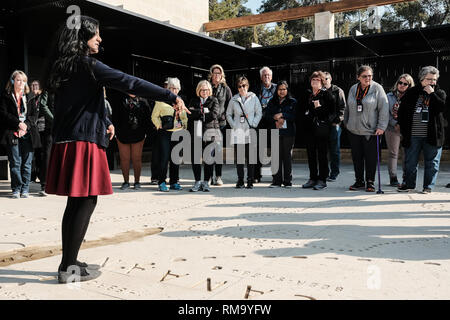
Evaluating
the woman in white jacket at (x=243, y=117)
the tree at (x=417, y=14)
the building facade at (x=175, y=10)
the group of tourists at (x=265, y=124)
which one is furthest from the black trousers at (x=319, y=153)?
the tree at (x=417, y=14)

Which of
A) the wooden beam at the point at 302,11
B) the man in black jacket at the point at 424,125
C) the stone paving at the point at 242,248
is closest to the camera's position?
the stone paving at the point at 242,248

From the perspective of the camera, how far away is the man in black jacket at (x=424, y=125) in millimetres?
6219

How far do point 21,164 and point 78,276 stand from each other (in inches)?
172

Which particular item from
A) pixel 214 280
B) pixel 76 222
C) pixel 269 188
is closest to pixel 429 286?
pixel 214 280

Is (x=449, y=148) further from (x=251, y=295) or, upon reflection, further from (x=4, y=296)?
(x=4, y=296)

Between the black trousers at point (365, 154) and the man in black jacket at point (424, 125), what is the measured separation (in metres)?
0.44

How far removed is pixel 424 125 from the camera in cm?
634

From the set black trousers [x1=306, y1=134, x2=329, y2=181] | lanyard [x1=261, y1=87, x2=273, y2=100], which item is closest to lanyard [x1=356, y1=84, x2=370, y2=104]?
black trousers [x1=306, y1=134, x2=329, y2=181]

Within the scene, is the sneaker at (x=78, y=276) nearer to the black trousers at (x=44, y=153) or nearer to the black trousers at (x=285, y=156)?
the black trousers at (x=44, y=153)

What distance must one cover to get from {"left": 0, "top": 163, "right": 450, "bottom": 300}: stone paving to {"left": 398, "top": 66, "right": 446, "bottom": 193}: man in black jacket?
0.46 metres

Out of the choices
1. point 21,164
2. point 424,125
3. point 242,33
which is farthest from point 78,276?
point 242,33

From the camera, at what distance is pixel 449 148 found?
11.3 m

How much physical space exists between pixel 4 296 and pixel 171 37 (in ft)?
26.9

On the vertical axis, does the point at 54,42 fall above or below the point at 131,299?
above
